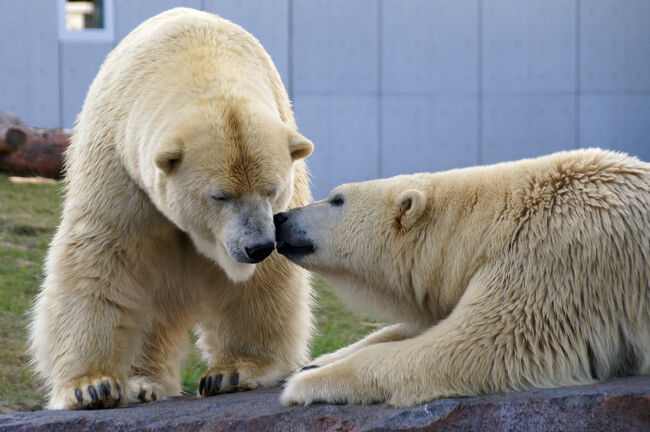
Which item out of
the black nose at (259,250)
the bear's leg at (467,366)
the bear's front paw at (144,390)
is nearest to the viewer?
the bear's leg at (467,366)

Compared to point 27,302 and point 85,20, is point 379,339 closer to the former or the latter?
point 27,302

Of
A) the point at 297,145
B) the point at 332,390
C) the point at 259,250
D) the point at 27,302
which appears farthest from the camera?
the point at 27,302

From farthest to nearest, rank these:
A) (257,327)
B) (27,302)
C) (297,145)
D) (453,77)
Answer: (453,77), (27,302), (257,327), (297,145)

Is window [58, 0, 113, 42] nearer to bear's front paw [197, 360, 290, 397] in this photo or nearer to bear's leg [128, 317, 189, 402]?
bear's leg [128, 317, 189, 402]

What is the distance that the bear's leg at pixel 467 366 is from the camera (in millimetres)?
3006

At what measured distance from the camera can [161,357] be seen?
464 centimetres

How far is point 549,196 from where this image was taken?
3.25 m

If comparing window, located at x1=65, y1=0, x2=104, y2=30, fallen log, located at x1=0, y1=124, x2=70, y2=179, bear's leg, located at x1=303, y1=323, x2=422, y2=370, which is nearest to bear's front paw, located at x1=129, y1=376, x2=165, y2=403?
bear's leg, located at x1=303, y1=323, x2=422, y2=370

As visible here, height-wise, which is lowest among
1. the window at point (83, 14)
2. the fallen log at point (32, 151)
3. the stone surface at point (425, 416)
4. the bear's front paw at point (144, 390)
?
the bear's front paw at point (144, 390)

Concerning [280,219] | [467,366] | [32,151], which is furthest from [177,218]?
[32,151]

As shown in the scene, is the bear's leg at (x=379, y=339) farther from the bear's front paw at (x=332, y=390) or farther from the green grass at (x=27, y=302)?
the green grass at (x=27, y=302)

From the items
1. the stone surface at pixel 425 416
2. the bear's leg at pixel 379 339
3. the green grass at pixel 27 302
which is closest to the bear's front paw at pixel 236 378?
the bear's leg at pixel 379 339

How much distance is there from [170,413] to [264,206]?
0.85 m

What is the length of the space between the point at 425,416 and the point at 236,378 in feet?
4.25
